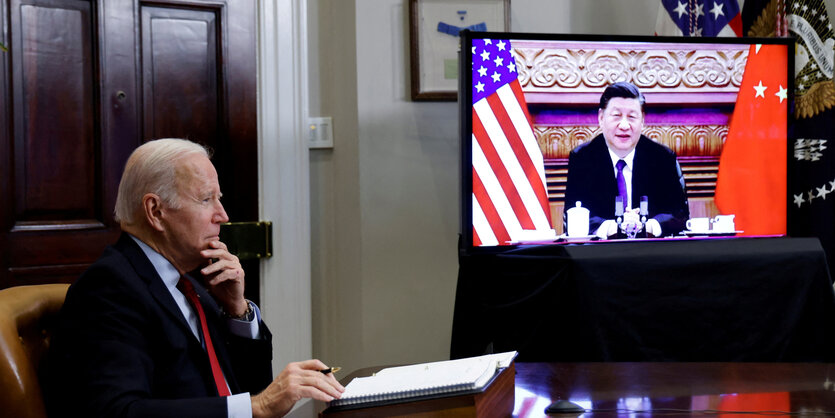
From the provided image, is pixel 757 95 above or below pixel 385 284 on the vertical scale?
above

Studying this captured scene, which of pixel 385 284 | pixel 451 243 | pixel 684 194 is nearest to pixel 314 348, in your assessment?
pixel 385 284

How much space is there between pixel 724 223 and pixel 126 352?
213cm

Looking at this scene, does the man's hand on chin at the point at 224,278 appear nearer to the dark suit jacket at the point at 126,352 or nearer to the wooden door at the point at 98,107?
the dark suit jacket at the point at 126,352

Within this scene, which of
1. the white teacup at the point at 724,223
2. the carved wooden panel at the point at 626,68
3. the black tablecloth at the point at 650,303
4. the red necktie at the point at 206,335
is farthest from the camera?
the white teacup at the point at 724,223

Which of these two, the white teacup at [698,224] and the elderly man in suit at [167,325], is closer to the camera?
the elderly man in suit at [167,325]

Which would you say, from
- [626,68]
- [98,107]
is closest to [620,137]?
[626,68]

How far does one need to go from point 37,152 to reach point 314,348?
48.5 inches

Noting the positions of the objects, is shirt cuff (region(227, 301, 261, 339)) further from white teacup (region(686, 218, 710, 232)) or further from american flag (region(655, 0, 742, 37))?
american flag (region(655, 0, 742, 37))

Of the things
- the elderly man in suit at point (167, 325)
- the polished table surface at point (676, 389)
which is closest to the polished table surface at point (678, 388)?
the polished table surface at point (676, 389)

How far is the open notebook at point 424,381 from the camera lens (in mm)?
1112

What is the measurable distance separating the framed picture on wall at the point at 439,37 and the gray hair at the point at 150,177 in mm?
1708

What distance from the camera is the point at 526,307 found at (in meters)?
2.51

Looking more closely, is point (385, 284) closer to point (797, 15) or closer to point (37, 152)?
point (37, 152)

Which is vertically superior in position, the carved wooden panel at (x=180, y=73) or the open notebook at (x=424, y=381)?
the carved wooden panel at (x=180, y=73)
